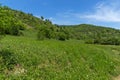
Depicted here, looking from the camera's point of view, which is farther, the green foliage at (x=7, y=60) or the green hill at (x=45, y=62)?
the green hill at (x=45, y=62)

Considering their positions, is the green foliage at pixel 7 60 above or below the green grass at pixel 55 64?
above

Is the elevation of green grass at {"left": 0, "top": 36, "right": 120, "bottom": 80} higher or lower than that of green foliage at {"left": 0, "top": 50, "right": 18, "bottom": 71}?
lower

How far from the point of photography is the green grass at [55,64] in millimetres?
21266

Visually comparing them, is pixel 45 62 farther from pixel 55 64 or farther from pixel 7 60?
pixel 7 60

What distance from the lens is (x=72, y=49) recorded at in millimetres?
38344

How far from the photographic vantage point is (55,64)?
28.4 meters

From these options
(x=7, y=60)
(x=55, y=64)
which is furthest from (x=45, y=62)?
(x=7, y=60)

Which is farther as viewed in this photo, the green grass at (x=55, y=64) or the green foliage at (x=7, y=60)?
the green grass at (x=55, y=64)

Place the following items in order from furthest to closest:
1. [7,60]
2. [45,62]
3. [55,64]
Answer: [55,64], [45,62], [7,60]

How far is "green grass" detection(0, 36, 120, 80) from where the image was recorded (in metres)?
21.3

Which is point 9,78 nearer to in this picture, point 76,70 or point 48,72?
point 48,72

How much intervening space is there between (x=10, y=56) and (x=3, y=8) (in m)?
4.05

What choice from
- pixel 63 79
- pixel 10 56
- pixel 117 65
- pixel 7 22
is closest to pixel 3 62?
pixel 10 56

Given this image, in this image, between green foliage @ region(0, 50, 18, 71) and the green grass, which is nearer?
green foliage @ region(0, 50, 18, 71)
